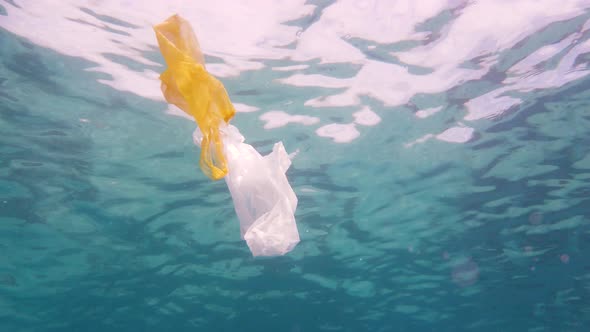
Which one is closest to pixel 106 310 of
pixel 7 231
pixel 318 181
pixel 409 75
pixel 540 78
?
pixel 7 231

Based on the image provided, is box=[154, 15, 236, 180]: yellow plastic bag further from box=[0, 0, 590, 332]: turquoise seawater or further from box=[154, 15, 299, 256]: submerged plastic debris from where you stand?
box=[0, 0, 590, 332]: turquoise seawater

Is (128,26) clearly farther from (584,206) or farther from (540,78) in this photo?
(584,206)

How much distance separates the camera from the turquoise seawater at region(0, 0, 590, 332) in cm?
884

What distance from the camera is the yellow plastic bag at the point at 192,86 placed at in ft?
7.52

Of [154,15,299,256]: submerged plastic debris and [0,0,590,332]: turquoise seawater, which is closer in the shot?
[154,15,299,256]: submerged plastic debris

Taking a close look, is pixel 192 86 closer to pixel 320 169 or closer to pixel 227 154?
pixel 227 154

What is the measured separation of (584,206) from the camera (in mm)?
15227

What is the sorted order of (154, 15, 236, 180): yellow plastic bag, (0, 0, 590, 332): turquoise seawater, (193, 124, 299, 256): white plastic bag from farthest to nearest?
(0, 0, 590, 332): turquoise seawater, (193, 124, 299, 256): white plastic bag, (154, 15, 236, 180): yellow plastic bag

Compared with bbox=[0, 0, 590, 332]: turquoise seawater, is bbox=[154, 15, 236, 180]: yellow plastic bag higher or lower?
higher

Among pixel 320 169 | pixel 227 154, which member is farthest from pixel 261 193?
pixel 320 169

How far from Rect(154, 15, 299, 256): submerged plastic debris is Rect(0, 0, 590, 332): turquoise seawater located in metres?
5.48

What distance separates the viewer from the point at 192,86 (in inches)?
91.0

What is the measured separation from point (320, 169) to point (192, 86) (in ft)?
35.7

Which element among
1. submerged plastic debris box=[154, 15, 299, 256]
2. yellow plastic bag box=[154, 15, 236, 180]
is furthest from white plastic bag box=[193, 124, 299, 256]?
yellow plastic bag box=[154, 15, 236, 180]
